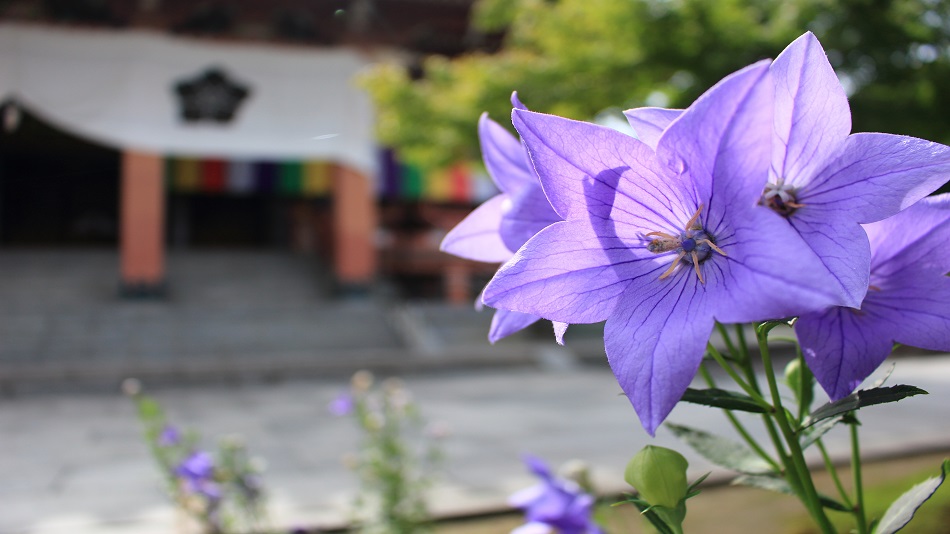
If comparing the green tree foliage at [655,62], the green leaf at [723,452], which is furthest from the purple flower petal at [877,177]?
the green tree foliage at [655,62]

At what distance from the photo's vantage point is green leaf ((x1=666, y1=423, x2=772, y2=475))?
0.58 m

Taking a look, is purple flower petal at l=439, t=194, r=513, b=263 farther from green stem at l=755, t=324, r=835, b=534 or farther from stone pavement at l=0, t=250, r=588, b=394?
stone pavement at l=0, t=250, r=588, b=394

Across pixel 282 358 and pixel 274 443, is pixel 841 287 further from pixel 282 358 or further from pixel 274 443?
pixel 282 358

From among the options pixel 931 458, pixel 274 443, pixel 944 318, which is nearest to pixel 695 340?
pixel 944 318

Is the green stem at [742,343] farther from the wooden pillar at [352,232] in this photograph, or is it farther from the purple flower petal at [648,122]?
the wooden pillar at [352,232]

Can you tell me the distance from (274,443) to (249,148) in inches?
207

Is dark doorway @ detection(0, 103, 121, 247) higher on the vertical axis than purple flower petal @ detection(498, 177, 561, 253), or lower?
higher

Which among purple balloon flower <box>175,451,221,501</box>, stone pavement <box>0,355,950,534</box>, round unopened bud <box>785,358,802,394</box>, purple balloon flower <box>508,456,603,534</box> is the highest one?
round unopened bud <box>785,358,802,394</box>

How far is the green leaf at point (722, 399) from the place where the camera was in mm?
464

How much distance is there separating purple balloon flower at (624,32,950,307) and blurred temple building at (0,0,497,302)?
8.50m

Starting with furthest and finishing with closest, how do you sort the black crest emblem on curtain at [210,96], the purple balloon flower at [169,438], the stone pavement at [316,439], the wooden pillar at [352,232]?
the wooden pillar at [352,232] < the black crest emblem on curtain at [210,96] < the stone pavement at [316,439] < the purple balloon flower at [169,438]

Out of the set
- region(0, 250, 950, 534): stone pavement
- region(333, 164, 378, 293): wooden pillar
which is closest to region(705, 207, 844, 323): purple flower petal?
region(0, 250, 950, 534): stone pavement

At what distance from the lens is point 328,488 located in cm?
346

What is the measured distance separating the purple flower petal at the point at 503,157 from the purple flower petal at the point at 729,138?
193 millimetres
